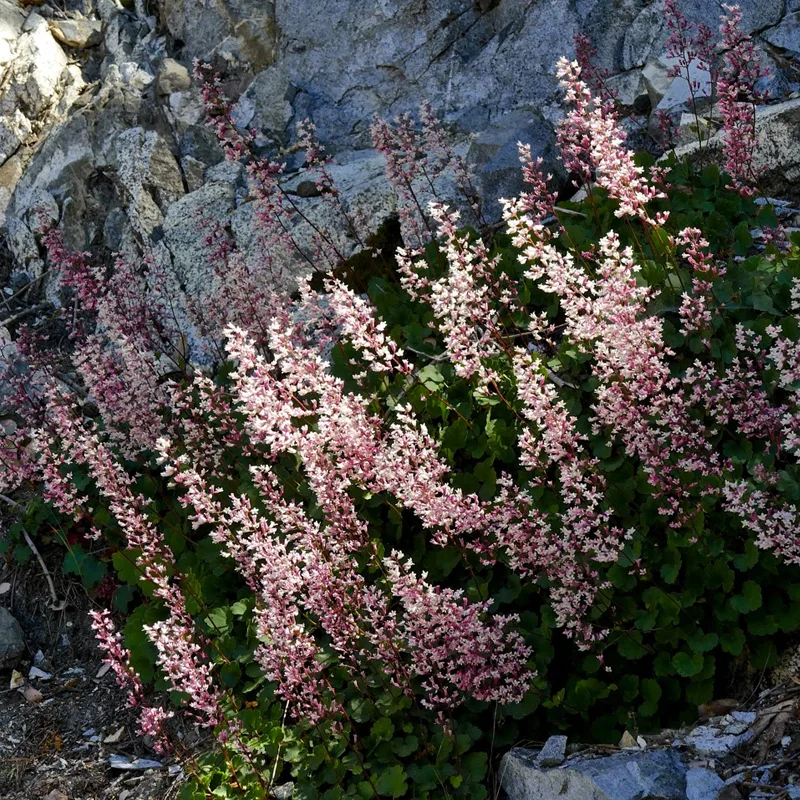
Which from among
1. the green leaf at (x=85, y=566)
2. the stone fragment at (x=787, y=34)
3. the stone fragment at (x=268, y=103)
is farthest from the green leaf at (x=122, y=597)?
the stone fragment at (x=787, y=34)

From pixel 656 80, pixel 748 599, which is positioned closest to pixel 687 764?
pixel 748 599

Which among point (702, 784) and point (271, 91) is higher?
point (271, 91)

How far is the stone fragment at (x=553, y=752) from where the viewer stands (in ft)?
12.5

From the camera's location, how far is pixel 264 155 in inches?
349

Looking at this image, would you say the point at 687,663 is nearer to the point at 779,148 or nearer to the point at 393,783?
the point at 393,783

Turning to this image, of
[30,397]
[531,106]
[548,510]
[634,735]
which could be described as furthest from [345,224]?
[634,735]

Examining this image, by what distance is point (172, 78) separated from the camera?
956 centimetres

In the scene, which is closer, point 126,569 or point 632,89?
point 126,569

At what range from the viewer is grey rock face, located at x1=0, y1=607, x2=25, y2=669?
241 inches

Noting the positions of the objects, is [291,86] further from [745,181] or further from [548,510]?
[548,510]

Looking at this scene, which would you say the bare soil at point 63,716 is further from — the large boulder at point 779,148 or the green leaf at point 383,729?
the large boulder at point 779,148

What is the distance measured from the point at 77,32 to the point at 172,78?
2319 millimetres

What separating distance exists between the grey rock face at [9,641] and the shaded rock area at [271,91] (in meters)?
3.33

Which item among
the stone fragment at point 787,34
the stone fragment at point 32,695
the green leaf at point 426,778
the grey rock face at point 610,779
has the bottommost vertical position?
the grey rock face at point 610,779
